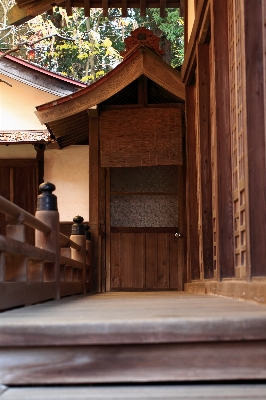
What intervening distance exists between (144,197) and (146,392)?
8.57 m

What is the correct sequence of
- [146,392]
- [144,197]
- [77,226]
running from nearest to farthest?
[146,392] → [77,226] → [144,197]

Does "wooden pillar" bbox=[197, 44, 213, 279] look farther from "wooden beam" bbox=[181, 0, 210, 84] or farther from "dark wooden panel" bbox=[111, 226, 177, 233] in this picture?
"dark wooden panel" bbox=[111, 226, 177, 233]

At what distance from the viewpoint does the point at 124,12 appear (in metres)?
10.4

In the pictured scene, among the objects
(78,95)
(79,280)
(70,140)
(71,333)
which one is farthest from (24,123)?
(71,333)

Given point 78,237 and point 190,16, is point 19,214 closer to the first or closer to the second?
point 78,237

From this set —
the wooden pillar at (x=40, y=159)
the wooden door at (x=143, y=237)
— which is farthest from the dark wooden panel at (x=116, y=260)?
the wooden pillar at (x=40, y=159)

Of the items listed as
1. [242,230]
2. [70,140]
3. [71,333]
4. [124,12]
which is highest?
[124,12]

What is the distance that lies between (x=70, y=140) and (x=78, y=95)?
181 centimetres

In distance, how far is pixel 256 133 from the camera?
382cm

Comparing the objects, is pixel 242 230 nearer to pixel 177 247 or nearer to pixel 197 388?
pixel 197 388

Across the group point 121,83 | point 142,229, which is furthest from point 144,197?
point 121,83

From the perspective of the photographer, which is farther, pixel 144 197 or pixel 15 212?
pixel 144 197

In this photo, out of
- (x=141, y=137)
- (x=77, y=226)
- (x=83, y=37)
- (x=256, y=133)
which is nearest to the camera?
(x=256, y=133)

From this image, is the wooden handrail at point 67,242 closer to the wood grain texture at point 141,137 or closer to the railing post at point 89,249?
the railing post at point 89,249
